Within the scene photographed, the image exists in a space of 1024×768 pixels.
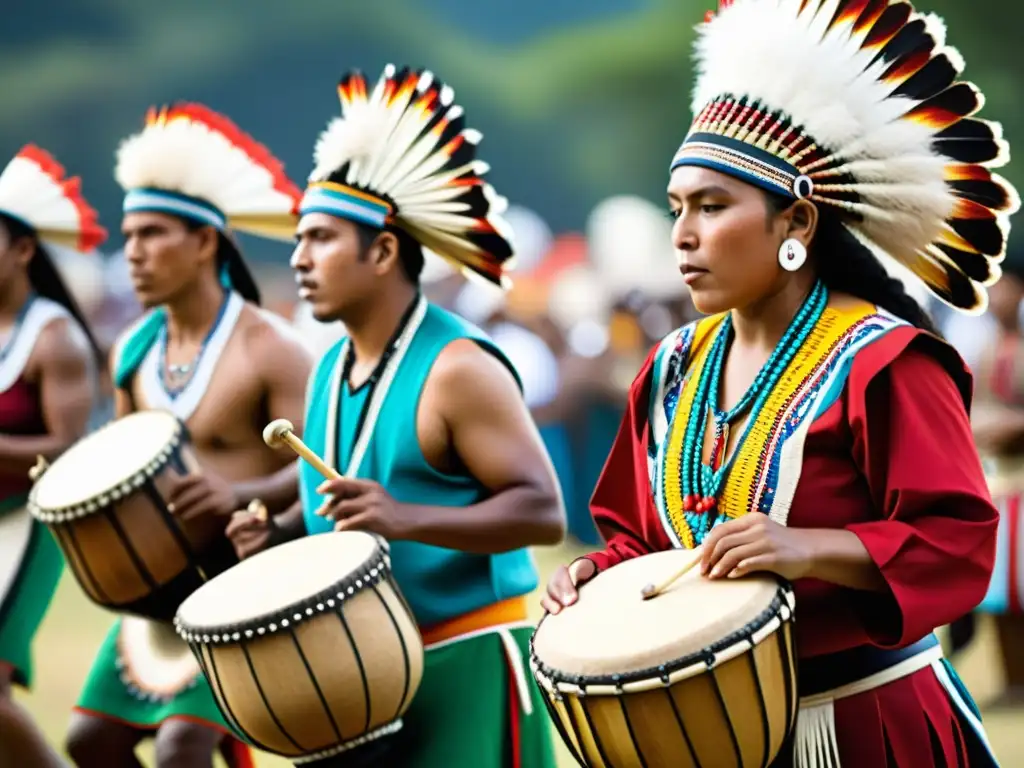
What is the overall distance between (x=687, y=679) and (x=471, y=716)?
1.39 m

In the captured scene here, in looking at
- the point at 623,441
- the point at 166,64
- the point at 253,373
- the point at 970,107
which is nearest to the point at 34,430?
the point at 253,373

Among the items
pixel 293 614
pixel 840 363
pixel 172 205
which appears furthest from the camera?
pixel 172 205

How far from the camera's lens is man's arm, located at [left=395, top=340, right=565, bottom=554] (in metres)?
3.87

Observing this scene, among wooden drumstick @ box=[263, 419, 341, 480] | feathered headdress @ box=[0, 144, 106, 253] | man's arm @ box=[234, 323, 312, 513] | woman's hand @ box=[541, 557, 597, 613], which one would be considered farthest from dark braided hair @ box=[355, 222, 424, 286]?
feathered headdress @ box=[0, 144, 106, 253]

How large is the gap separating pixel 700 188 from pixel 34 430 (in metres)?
3.28

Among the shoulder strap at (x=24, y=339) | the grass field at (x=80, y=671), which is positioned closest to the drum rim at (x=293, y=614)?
the shoulder strap at (x=24, y=339)

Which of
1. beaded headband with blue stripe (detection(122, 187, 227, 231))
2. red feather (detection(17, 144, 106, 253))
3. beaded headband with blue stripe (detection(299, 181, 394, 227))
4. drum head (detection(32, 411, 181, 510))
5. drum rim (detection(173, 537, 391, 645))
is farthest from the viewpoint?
red feather (detection(17, 144, 106, 253))

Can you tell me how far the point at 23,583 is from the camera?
5.39 meters

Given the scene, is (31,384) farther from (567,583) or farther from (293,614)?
(567,583)

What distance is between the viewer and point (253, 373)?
190 inches

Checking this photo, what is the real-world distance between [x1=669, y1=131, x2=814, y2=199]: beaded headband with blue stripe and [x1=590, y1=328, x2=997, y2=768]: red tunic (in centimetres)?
33

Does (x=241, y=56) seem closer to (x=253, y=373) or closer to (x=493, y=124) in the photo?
(x=493, y=124)

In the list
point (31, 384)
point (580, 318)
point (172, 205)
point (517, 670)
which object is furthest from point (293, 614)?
point (580, 318)

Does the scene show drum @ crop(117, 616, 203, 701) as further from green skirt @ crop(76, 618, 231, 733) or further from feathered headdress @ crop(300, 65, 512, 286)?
feathered headdress @ crop(300, 65, 512, 286)
